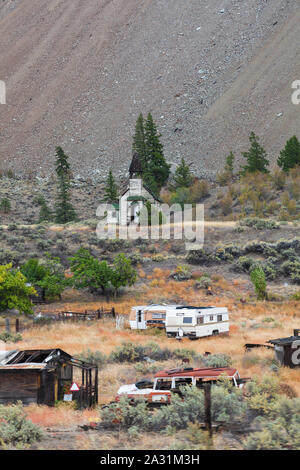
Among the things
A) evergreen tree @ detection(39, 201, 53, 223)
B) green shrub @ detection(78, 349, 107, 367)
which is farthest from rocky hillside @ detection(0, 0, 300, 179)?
green shrub @ detection(78, 349, 107, 367)

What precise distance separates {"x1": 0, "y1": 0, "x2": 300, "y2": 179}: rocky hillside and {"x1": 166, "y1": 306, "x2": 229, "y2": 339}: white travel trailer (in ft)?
187

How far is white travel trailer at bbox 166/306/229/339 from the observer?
23.9 metres

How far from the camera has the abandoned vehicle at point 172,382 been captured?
1361 centimetres

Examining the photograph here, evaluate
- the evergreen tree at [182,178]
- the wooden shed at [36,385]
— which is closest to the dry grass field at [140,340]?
the wooden shed at [36,385]

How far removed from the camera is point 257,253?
152 ft

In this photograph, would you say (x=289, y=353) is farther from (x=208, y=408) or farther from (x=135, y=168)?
(x=135, y=168)

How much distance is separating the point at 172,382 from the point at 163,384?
0.32m

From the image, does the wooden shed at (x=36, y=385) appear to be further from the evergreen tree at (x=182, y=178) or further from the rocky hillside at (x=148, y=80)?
the rocky hillside at (x=148, y=80)

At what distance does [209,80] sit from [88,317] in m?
78.5

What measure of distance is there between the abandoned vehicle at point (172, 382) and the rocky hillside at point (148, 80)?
67.3 meters

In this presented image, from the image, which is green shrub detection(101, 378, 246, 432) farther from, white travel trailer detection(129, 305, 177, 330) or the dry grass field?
white travel trailer detection(129, 305, 177, 330)

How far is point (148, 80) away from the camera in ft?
351

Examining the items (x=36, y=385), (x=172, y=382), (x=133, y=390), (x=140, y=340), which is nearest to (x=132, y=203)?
(x=140, y=340)

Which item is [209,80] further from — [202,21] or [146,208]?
[146,208]
